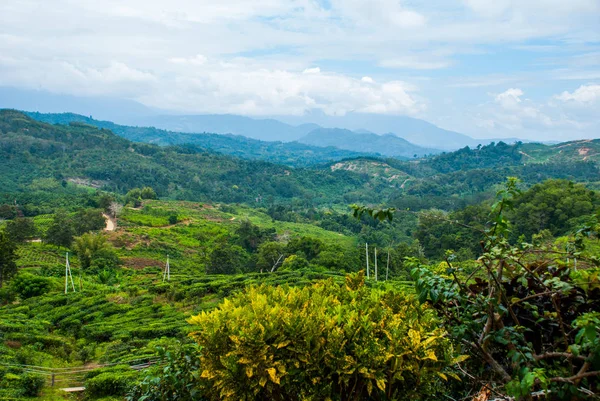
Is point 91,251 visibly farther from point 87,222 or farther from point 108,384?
point 108,384

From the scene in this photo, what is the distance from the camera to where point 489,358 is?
9.24 feet

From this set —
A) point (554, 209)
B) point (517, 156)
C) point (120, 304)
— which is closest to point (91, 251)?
point (120, 304)

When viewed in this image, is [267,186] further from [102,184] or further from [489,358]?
[489,358]

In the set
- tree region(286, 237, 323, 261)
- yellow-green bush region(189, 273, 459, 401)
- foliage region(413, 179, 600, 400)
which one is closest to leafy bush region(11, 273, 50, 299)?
tree region(286, 237, 323, 261)

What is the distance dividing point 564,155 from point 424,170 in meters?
33.3

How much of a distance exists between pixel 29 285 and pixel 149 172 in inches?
2690

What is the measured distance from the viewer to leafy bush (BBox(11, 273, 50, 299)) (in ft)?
68.7

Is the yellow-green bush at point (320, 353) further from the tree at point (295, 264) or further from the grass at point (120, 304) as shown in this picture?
the tree at point (295, 264)

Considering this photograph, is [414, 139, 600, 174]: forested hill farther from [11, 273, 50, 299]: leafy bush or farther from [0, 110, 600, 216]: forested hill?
[11, 273, 50, 299]: leafy bush

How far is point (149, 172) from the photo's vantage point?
8681cm

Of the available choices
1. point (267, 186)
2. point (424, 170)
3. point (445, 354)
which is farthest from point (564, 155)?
point (445, 354)

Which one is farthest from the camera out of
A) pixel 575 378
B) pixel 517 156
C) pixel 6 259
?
pixel 517 156

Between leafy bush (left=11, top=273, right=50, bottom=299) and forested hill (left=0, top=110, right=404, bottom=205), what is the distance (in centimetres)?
5305

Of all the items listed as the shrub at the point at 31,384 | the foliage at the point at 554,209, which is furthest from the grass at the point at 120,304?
the foliage at the point at 554,209
